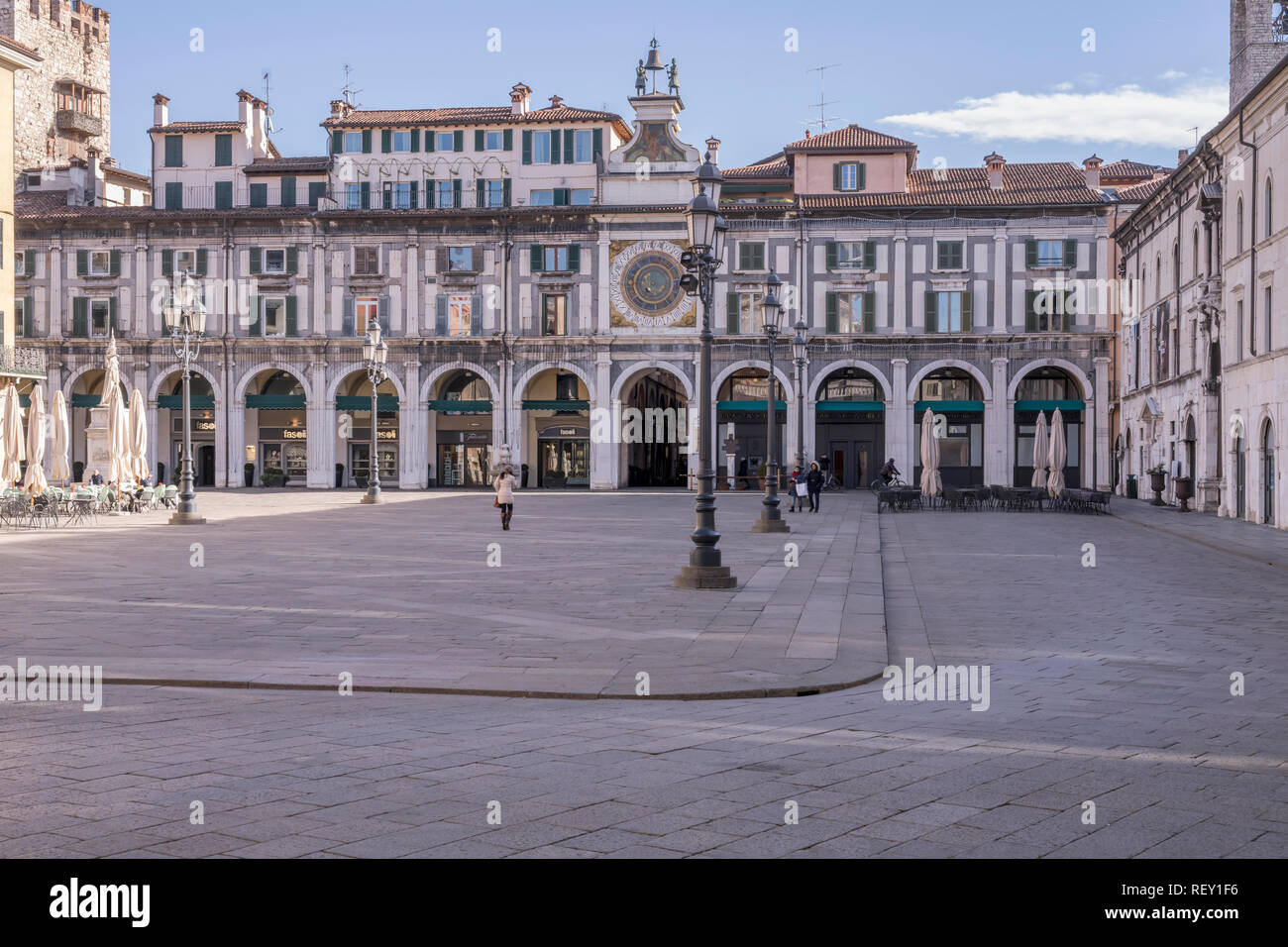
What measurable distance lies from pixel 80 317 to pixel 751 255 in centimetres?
3167

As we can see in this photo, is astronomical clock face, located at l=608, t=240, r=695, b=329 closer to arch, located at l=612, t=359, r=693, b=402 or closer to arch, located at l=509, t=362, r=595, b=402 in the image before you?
arch, located at l=612, t=359, r=693, b=402

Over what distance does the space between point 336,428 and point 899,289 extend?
27.0m

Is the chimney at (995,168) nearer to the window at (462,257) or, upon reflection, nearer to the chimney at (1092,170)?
the chimney at (1092,170)

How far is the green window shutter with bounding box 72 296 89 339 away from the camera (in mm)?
60312

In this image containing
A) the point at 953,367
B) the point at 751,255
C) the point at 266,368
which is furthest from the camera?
the point at 266,368

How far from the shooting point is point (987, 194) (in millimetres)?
58562

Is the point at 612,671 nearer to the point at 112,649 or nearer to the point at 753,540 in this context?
the point at 112,649

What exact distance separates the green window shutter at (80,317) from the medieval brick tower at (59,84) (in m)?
12.3

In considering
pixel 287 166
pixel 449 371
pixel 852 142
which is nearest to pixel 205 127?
pixel 287 166

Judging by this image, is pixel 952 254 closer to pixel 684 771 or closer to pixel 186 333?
pixel 186 333

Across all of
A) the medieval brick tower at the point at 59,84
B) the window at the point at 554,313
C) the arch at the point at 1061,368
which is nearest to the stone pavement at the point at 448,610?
the arch at the point at 1061,368

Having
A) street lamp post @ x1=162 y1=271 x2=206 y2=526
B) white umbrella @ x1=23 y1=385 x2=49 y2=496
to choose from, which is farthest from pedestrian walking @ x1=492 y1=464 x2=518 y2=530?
white umbrella @ x1=23 y1=385 x2=49 y2=496

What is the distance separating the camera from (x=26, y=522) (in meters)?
30.6

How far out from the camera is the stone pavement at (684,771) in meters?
5.37
